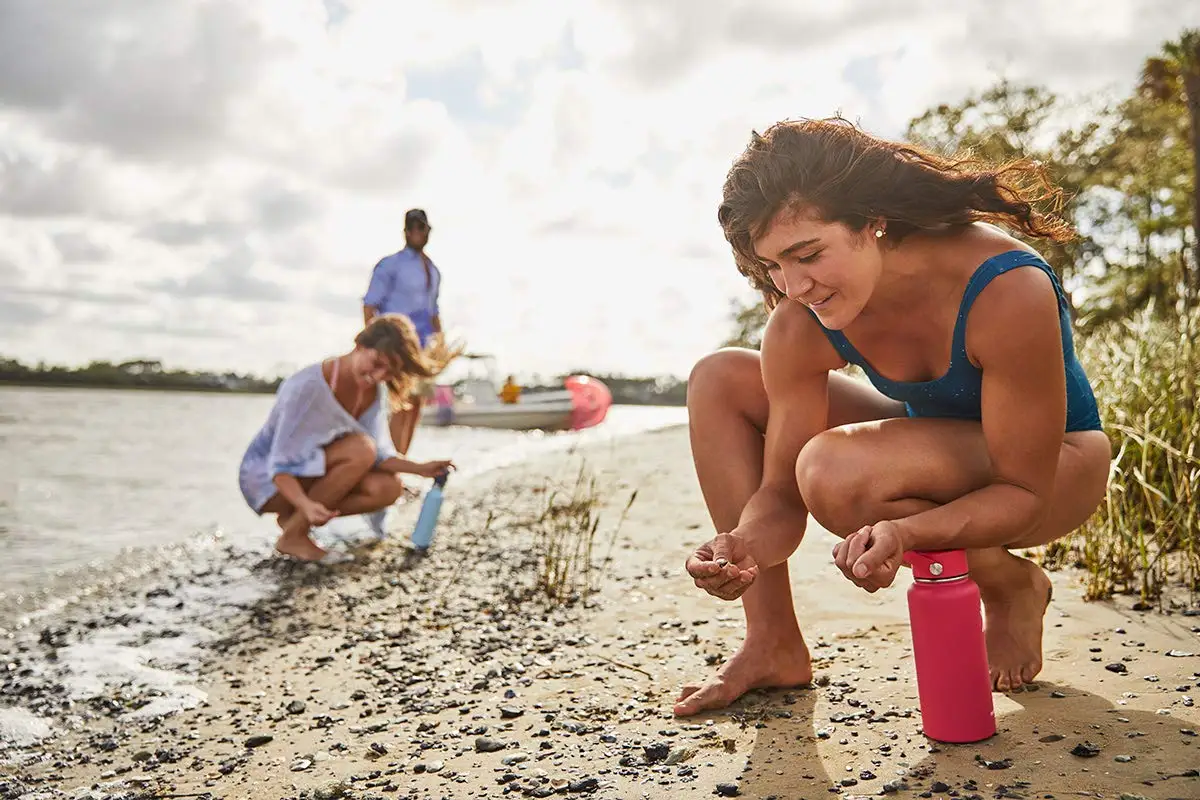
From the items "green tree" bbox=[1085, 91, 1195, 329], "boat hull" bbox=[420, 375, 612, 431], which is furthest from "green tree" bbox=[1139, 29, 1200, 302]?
"boat hull" bbox=[420, 375, 612, 431]

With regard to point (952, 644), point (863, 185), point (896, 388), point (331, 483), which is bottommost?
point (952, 644)

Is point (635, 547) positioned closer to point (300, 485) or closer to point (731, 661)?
point (300, 485)

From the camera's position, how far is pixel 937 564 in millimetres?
1875

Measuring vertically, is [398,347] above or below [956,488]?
above

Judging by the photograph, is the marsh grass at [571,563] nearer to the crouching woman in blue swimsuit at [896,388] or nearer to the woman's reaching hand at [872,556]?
the crouching woman in blue swimsuit at [896,388]

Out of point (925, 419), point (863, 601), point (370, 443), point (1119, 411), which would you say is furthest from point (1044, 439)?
point (370, 443)

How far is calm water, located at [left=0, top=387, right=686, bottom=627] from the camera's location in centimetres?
608

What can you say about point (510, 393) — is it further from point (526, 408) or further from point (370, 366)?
point (370, 366)

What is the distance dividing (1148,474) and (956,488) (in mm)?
2196

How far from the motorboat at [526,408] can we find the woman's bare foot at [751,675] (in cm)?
1858

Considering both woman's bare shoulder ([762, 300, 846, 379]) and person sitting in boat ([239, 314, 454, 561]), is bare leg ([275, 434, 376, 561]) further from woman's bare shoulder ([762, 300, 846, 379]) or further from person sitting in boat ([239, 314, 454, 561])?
woman's bare shoulder ([762, 300, 846, 379])

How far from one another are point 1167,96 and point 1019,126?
3.54 m

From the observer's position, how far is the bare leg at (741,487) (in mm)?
2355

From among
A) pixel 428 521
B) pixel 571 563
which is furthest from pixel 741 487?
pixel 428 521
